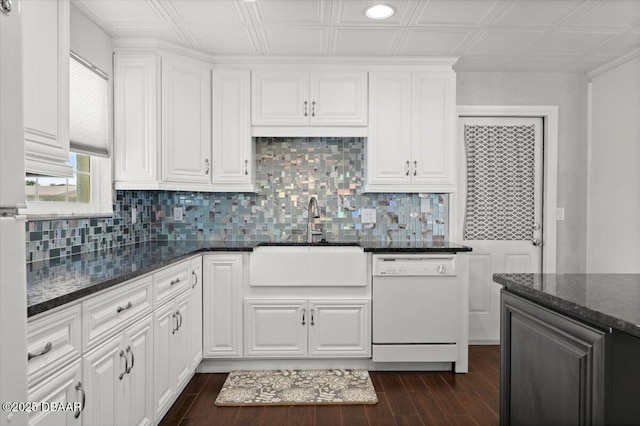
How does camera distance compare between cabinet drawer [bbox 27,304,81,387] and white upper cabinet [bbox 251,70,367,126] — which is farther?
white upper cabinet [bbox 251,70,367,126]

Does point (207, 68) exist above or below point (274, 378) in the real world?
above

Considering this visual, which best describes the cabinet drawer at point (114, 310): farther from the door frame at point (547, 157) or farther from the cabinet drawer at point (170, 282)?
the door frame at point (547, 157)

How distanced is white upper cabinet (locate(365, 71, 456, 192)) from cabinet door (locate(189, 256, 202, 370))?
58.5 inches

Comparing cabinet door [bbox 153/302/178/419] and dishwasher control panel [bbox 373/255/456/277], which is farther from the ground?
dishwasher control panel [bbox 373/255/456/277]

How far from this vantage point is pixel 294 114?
328 centimetres

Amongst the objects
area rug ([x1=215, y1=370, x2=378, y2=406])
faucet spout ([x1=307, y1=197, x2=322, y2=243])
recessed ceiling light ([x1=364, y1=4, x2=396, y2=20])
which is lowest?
area rug ([x1=215, y1=370, x2=378, y2=406])

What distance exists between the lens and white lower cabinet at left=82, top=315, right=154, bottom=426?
151 centimetres

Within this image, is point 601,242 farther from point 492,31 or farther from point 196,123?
point 196,123

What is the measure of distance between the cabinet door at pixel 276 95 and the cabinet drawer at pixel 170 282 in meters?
1.34

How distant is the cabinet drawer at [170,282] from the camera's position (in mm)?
2143

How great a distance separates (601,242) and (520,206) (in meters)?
0.73

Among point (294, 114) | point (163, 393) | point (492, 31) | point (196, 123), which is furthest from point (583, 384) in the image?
point (196, 123)

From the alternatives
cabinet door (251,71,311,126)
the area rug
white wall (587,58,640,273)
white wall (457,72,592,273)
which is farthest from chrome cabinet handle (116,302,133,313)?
white wall (587,58,640,273)

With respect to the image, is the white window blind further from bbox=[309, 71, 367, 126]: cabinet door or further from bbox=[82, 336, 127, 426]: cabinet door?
bbox=[309, 71, 367, 126]: cabinet door
